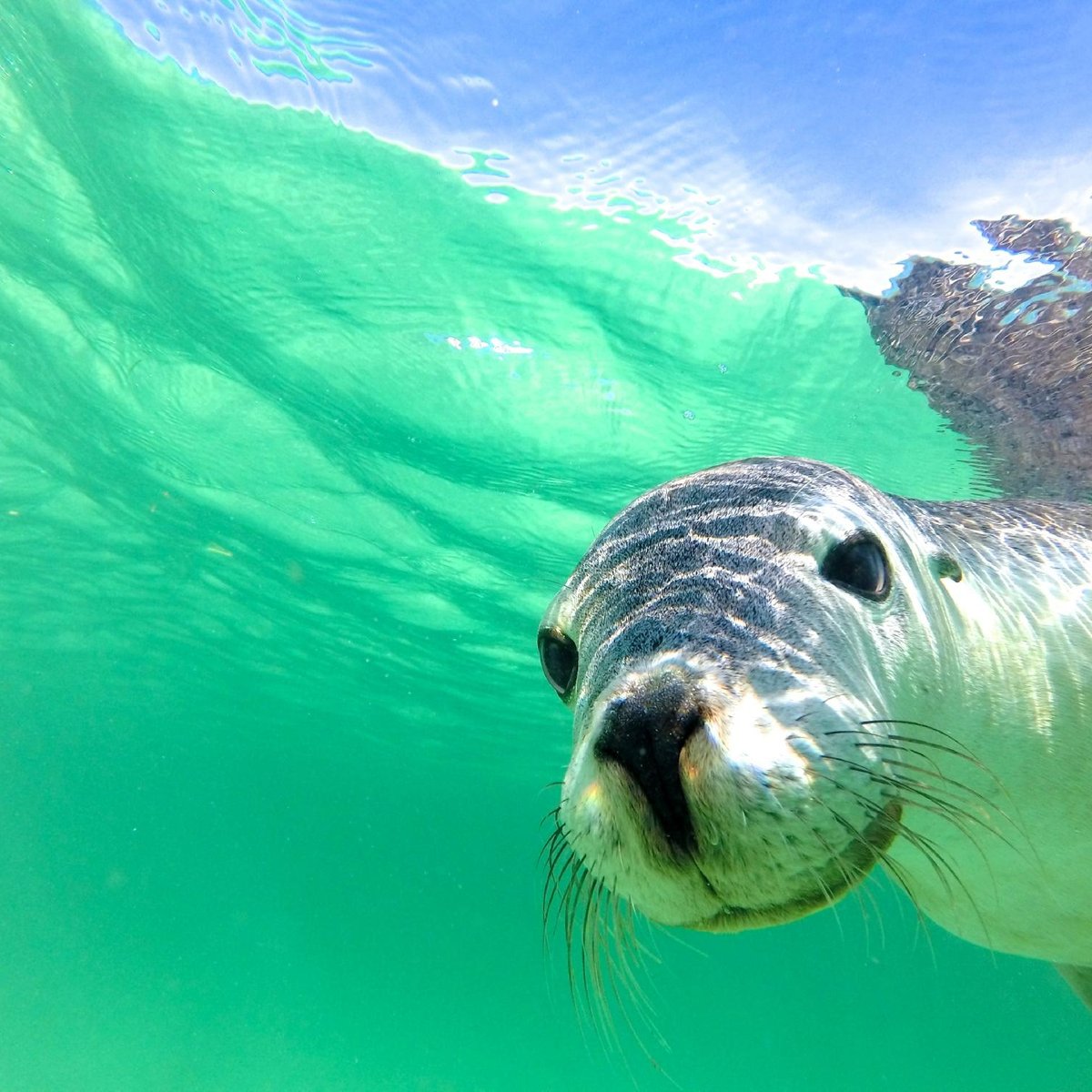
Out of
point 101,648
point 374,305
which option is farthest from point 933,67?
point 101,648

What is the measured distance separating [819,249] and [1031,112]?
1.63 metres

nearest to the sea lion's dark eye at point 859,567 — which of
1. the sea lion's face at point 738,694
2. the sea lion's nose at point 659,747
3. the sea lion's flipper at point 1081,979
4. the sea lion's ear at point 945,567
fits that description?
the sea lion's face at point 738,694

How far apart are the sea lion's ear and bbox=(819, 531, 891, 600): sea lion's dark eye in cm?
54

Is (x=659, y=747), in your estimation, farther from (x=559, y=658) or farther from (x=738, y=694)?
(x=559, y=658)

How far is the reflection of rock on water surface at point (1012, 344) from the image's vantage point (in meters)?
5.93

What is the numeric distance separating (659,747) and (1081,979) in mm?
3676

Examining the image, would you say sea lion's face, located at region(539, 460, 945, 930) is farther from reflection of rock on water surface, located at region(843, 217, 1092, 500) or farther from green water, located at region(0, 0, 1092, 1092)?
reflection of rock on water surface, located at region(843, 217, 1092, 500)

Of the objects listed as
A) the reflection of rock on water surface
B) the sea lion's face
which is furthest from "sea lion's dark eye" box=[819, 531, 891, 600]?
the reflection of rock on water surface

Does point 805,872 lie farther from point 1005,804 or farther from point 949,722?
point 1005,804

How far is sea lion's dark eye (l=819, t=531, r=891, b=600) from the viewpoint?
2510mm

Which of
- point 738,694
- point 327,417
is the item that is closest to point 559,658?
point 738,694

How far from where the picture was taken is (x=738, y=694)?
1761 millimetres

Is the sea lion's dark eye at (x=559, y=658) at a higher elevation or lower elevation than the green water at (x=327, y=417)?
lower

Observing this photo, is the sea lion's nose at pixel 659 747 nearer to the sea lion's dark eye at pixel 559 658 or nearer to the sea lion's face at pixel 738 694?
the sea lion's face at pixel 738 694
